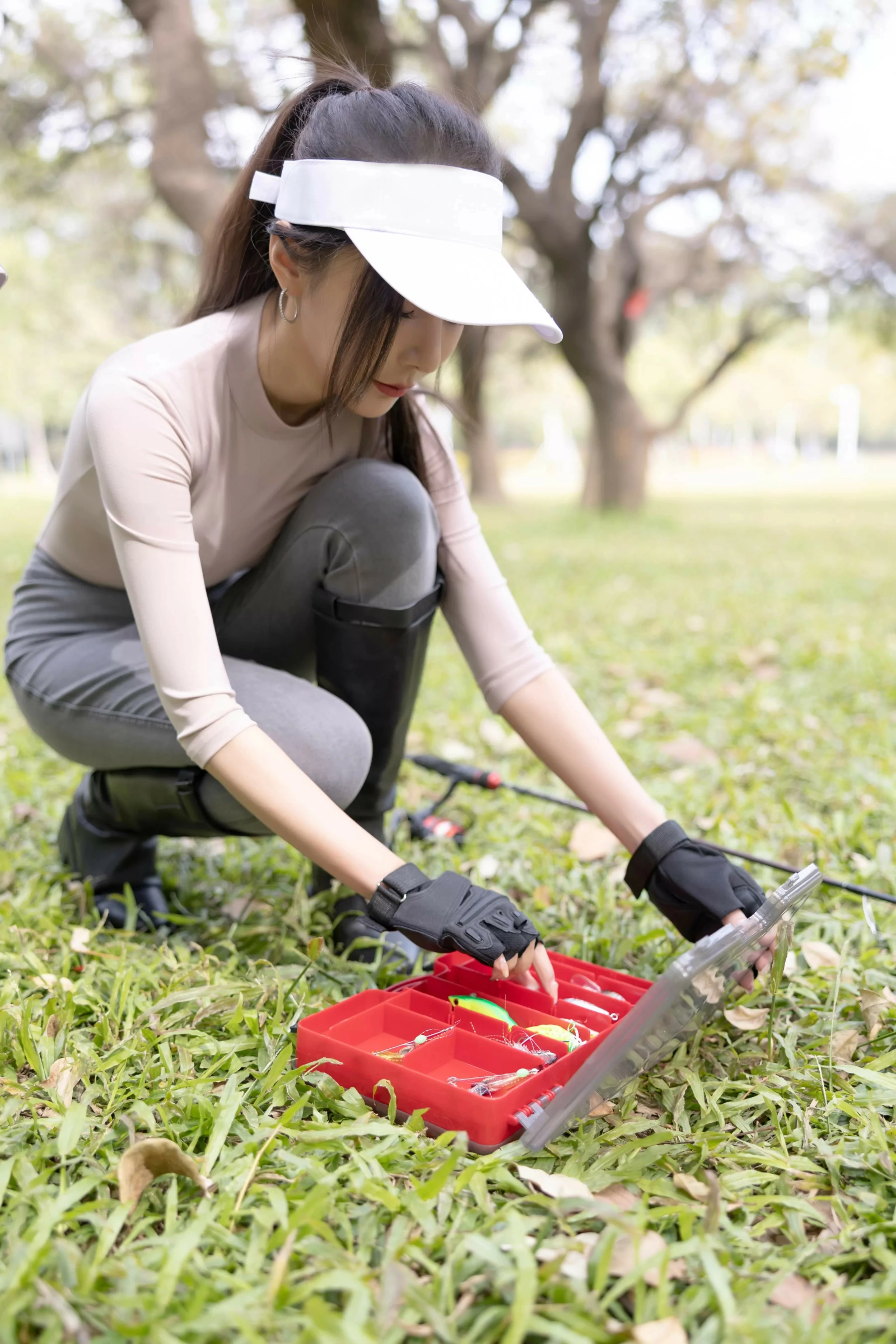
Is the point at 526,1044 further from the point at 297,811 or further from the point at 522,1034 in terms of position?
the point at 297,811

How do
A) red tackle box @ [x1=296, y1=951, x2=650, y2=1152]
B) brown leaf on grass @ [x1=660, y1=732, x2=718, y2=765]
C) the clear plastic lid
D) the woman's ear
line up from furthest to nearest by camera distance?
brown leaf on grass @ [x1=660, y1=732, x2=718, y2=765]
the woman's ear
red tackle box @ [x1=296, y1=951, x2=650, y2=1152]
the clear plastic lid

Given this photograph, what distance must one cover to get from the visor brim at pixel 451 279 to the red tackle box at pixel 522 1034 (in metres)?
0.76

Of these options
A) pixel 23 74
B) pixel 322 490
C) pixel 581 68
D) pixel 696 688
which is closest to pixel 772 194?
pixel 581 68

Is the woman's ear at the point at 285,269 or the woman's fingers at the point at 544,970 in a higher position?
the woman's ear at the point at 285,269

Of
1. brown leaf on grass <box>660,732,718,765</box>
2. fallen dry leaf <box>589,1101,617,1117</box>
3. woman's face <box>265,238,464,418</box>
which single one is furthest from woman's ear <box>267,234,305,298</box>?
brown leaf on grass <box>660,732,718,765</box>

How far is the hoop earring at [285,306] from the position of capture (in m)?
1.56

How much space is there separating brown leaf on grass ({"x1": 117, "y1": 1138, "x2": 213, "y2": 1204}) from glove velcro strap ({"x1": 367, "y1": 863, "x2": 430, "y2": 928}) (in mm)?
337

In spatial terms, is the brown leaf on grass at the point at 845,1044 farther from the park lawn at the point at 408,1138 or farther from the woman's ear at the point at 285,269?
the woman's ear at the point at 285,269

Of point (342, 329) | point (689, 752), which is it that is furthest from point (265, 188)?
point (689, 752)

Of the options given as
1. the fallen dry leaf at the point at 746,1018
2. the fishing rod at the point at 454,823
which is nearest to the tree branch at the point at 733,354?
the fishing rod at the point at 454,823

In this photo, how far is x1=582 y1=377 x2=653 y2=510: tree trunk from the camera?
1120cm

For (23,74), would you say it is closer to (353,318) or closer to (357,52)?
(357,52)

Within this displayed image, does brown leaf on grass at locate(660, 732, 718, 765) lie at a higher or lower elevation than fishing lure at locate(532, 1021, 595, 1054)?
lower

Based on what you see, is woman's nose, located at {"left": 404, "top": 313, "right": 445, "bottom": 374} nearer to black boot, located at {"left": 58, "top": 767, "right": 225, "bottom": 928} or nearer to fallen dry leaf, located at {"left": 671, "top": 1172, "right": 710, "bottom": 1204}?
black boot, located at {"left": 58, "top": 767, "right": 225, "bottom": 928}
